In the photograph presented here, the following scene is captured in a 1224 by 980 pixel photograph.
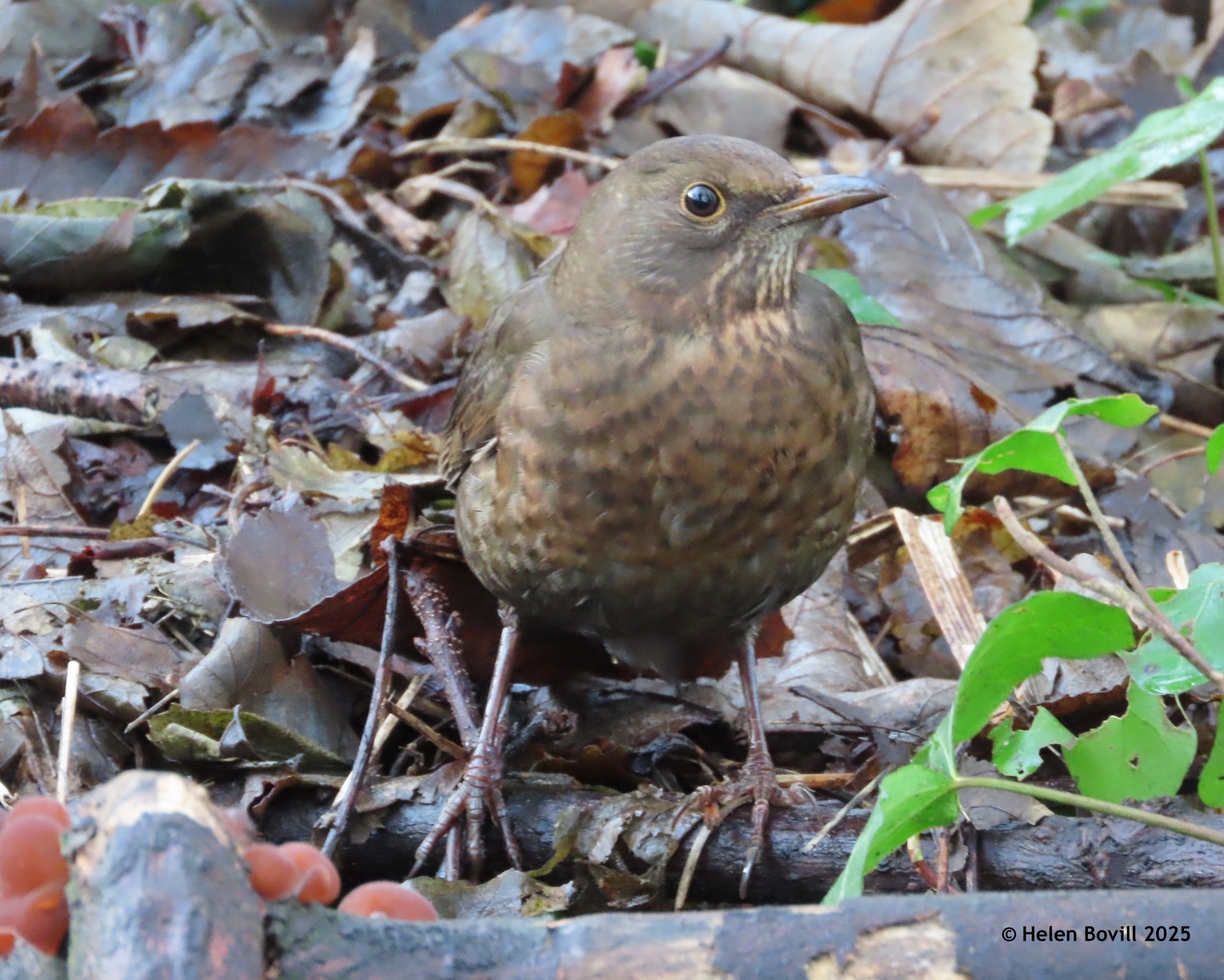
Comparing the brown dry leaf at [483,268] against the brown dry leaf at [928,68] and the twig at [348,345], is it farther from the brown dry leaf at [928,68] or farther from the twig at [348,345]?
the brown dry leaf at [928,68]

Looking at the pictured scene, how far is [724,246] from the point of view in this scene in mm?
2941

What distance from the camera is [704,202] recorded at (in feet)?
9.66

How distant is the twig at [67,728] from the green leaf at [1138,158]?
3.16 metres

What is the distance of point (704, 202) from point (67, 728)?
5.64 feet

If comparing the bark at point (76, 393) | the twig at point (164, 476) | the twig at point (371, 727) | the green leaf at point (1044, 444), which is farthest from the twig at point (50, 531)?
the green leaf at point (1044, 444)

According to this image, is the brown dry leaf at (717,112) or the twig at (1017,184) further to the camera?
the brown dry leaf at (717,112)

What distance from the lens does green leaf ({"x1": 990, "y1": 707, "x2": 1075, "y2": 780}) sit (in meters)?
2.49

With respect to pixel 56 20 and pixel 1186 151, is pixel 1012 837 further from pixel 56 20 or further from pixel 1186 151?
pixel 56 20

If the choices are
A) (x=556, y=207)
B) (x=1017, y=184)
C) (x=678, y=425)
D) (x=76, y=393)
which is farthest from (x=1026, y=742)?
(x=1017, y=184)

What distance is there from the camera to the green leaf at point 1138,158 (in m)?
4.09

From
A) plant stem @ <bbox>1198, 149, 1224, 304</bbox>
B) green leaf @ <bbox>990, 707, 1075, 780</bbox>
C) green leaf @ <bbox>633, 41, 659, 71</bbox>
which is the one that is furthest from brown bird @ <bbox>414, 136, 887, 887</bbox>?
green leaf @ <bbox>633, 41, 659, 71</bbox>

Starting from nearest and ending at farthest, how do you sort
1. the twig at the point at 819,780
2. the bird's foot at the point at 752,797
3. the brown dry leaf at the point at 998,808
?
1. the brown dry leaf at the point at 998,808
2. the bird's foot at the point at 752,797
3. the twig at the point at 819,780

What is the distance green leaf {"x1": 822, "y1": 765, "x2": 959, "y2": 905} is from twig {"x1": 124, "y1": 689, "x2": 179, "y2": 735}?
155cm

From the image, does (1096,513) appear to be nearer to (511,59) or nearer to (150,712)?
(150,712)
